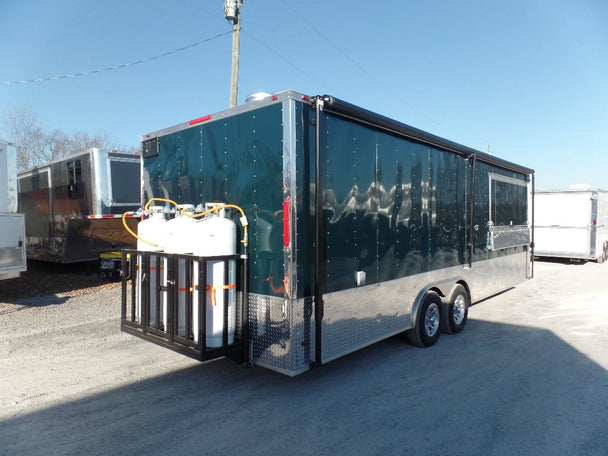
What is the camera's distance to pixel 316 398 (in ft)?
12.8

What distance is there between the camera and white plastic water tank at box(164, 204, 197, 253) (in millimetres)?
3917

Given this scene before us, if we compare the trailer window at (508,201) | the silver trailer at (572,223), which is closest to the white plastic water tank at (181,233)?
the trailer window at (508,201)

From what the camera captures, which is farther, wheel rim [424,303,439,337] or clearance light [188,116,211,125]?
wheel rim [424,303,439,337]

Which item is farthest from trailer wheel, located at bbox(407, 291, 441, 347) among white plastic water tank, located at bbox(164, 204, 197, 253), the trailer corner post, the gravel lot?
white plastic water tank, located at bbox(164, 204, 197, 253)

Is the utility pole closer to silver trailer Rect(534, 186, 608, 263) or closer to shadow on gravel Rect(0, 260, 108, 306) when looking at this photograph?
shadow on gravel Rect(0, 260, 108, 306)

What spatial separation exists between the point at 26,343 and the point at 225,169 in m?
3.83

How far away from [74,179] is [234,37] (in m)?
5.38

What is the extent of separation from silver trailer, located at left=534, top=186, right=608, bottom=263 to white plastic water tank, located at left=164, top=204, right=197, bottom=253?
15.2 metres

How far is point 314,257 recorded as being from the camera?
3777 millimetres

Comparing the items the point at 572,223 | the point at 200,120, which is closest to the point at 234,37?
the point at 200,120

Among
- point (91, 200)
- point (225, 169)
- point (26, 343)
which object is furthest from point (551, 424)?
point (91, 200)

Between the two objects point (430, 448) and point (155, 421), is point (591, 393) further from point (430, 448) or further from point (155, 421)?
point (155, 421)

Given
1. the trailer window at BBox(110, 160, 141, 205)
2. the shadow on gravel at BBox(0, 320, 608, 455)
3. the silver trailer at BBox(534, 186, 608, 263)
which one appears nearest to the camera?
the shadow on gravel at BBox(0, 320, 608, 455)

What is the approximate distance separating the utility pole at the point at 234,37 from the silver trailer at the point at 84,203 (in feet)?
9.99
